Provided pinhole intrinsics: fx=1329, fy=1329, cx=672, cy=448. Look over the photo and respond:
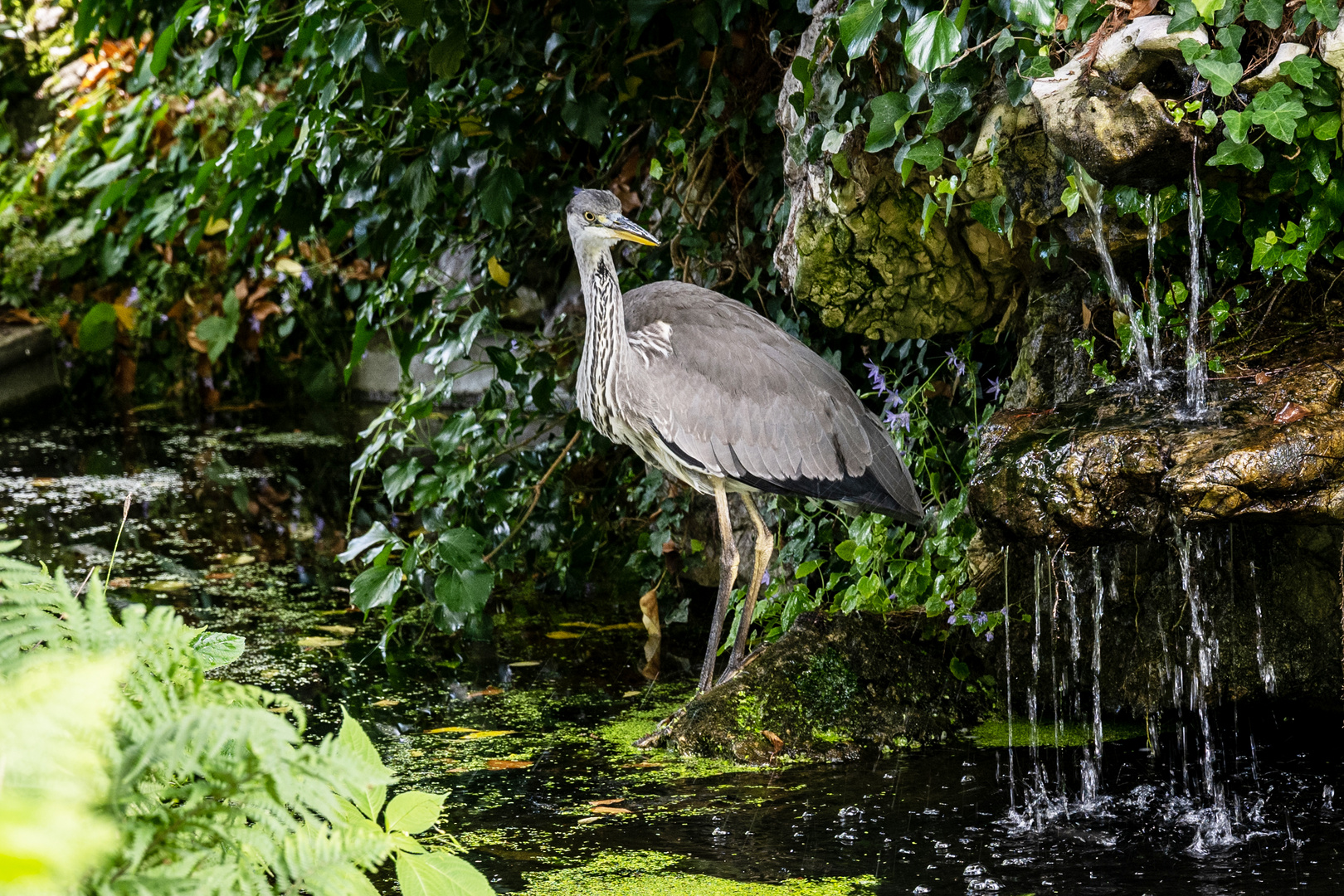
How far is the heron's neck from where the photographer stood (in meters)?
3.75

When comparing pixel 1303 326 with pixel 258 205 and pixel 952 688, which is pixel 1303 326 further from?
pixel 258 205

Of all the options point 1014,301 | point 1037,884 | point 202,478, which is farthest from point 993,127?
point 202,478

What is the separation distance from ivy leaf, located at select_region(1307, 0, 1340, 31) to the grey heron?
1.53 meters

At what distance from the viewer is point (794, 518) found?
438 cm

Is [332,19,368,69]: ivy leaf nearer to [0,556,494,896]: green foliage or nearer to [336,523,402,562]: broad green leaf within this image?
[336,523,402,562]: broad green leaf

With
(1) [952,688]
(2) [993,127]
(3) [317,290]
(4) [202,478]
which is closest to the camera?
(2) [993,127]

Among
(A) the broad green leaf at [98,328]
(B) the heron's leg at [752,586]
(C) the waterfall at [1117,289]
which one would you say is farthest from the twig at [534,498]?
(A) the broad green leaf at [98,328]

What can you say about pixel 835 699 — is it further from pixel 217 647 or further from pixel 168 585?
pixel 168 585

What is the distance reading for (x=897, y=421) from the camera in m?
3.92

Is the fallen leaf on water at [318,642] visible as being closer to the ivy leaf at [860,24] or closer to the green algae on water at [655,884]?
the green algae on water at [655,884]

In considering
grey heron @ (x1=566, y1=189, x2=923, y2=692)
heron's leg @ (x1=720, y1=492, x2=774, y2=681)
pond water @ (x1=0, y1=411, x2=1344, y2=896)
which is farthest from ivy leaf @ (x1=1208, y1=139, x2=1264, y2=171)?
heron's leg @ (x1=720, y1=492, x2=774, y2=681)

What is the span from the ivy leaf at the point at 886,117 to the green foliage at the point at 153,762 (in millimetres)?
2121

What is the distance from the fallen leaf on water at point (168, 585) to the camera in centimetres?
502

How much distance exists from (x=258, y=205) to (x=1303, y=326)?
3195 millimetres
